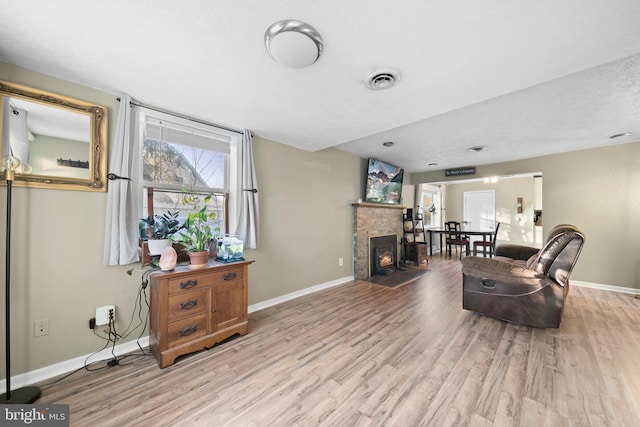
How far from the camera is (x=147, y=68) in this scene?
63.1 inches

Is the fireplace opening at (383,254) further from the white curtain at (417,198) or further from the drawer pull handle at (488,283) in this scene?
the drawer pull handle at (488,283)

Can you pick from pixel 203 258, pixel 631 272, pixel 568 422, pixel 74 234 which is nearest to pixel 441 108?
pixel 568 422

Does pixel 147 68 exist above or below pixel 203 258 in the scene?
above

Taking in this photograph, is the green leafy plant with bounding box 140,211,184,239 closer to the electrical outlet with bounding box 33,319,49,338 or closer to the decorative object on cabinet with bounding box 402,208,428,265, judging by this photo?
the electrical outlet with bounding box 33,319,49,338

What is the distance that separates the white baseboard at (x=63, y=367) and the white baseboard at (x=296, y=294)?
116 centimetres

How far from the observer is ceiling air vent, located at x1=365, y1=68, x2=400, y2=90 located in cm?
161

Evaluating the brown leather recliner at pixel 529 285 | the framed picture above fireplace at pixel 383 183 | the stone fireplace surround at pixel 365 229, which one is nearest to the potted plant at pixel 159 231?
the stone fireplace surround at pixel 365 229

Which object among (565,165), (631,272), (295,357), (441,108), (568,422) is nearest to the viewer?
(568,422)

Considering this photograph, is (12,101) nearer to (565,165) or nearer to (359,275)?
(359,275)

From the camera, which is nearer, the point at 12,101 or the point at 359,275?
the point at 12,101

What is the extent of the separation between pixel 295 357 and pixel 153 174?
85.0 inches

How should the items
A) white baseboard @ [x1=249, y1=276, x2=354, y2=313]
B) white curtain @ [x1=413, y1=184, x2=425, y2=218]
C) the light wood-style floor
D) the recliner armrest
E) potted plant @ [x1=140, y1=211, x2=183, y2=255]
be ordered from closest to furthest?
the light wood-style floor < potted plant @ [x1=140, y1=211, x2=183, y2=255] < white baseboard @ [x1=249, y1=276, x2=354, y2=313] < the recliner armrest < white curtain @ [x1=413, y1=184, x2=425, y2=218]

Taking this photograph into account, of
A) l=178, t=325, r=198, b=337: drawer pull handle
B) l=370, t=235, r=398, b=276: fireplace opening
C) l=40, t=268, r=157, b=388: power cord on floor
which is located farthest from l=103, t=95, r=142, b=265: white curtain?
l=370, t=235, r=398, b=276: fireplace opening

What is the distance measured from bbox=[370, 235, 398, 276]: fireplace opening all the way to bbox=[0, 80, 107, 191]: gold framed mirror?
13.3 feet
